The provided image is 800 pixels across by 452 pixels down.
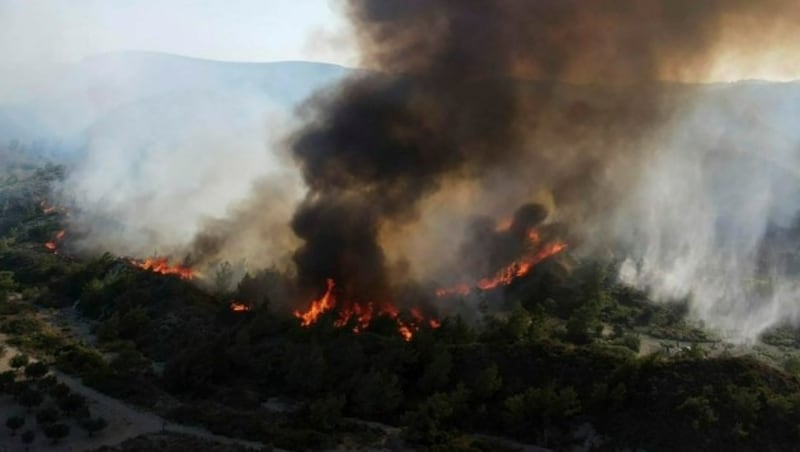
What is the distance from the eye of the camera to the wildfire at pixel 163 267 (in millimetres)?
49934

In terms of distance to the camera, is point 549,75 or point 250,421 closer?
point 250,421

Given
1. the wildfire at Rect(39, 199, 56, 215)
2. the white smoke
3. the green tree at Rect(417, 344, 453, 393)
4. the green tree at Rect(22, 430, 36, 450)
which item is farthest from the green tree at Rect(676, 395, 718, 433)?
the wildfire at Rect(39, 199, 56, 215)

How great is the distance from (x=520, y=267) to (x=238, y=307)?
22.6 m

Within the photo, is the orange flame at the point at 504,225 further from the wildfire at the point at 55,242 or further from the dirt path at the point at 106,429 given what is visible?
the wildfire at the point at 55,242

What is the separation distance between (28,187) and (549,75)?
86508mm

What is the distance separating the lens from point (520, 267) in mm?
53969

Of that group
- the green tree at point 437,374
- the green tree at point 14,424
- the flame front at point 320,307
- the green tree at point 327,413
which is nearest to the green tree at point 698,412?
the green tree at point 437,374

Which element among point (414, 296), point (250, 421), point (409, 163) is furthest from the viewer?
point (409, 163)

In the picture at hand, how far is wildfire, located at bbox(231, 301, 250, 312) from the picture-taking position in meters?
42.0

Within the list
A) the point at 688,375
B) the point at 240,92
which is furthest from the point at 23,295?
the point at 240,92

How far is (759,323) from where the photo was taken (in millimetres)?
50469

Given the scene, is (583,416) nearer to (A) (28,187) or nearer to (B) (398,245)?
(B) (398,245)

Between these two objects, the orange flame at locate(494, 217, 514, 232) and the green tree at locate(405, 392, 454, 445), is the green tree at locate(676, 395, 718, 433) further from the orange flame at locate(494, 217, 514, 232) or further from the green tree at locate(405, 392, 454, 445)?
the orange flame at locate(494, 217, 514, 232)

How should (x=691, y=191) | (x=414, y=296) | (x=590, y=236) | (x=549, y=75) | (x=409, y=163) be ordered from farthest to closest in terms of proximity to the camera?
(x=691, y=191), (x=590, y=236), (x=549, y=75), (x=409, y=163), (x=414, y=296)
